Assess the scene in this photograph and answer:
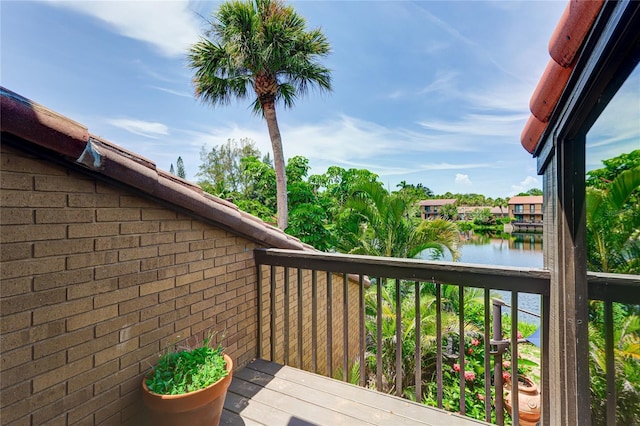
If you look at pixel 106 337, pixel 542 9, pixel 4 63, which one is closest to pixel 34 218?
pixel 106 337

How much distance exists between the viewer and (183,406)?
1610 millimetres

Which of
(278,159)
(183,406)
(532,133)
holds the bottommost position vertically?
(183,406)

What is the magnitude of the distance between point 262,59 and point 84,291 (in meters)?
9.15

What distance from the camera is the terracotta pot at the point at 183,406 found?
5.24ft

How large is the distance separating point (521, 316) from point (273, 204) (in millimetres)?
13159

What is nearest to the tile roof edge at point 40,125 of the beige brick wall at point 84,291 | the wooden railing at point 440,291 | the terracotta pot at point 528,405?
the beige brick wall at point 84,291

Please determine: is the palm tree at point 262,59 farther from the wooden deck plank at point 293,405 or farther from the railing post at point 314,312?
the wooden deck plank at point 293,405

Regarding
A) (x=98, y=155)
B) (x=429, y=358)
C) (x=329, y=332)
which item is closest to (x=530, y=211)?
(x=429, y=358)

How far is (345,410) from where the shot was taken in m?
2.04

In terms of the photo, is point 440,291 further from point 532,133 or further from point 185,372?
point 185,372

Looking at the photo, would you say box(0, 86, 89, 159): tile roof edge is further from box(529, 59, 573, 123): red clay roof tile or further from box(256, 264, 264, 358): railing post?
box(529, 59, 573, 123): red clay roof tile

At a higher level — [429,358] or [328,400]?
[328,400]

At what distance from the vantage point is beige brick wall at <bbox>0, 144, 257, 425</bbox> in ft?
4.13

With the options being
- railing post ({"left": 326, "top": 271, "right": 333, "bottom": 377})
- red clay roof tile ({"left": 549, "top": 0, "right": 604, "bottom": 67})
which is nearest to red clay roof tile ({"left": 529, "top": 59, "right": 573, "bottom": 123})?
red clay roof tile ({"left": 549, "top": 0, "right": 604, "bottom": 67})
